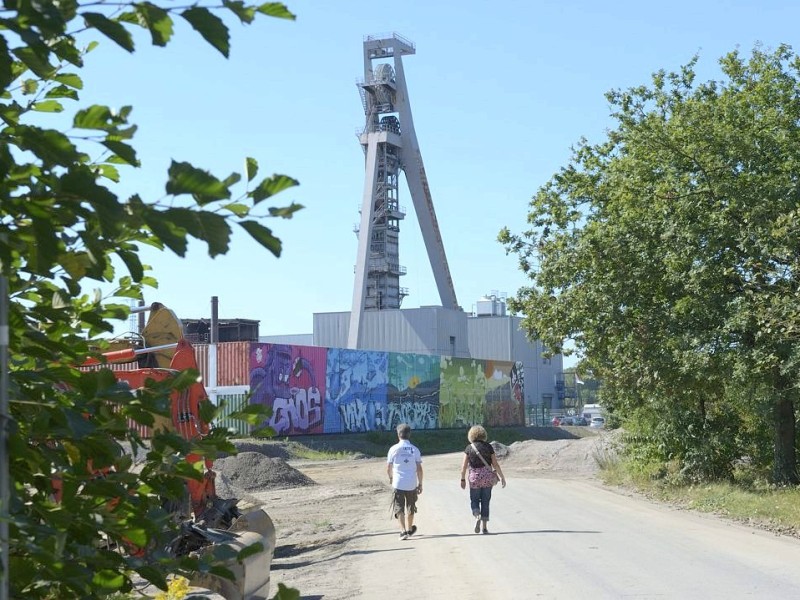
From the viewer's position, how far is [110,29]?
2396 mm

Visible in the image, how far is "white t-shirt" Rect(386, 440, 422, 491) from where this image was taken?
50.4ft

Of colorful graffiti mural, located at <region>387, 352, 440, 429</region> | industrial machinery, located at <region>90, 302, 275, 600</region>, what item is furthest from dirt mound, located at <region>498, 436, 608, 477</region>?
industrial machinery, located at <region>90, 302, 275, 600</region>

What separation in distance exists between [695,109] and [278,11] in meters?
19.4

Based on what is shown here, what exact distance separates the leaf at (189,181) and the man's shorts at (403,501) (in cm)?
1335

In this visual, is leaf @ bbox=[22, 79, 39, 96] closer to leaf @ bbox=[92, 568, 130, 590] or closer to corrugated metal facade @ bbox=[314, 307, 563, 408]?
leaf @ bbox=[92, 568, 130, 590]

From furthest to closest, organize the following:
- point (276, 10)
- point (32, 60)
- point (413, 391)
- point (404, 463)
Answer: point (413, 391) → point (404, 463) → point (32, 60) → point (276, 10)

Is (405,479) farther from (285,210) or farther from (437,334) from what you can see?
(437,334)

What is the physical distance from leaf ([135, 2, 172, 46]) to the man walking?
13010 millimetres

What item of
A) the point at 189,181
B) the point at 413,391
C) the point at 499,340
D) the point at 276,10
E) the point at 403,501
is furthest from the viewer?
the point at 499,340

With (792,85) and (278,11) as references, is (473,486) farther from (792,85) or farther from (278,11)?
(278,11)

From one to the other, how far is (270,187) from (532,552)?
11.4 meters

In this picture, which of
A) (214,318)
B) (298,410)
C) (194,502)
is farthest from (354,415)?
(194,502)

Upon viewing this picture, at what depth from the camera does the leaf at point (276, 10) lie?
2.47 meters

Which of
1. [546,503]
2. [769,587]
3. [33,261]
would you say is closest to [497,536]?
[769,587]
